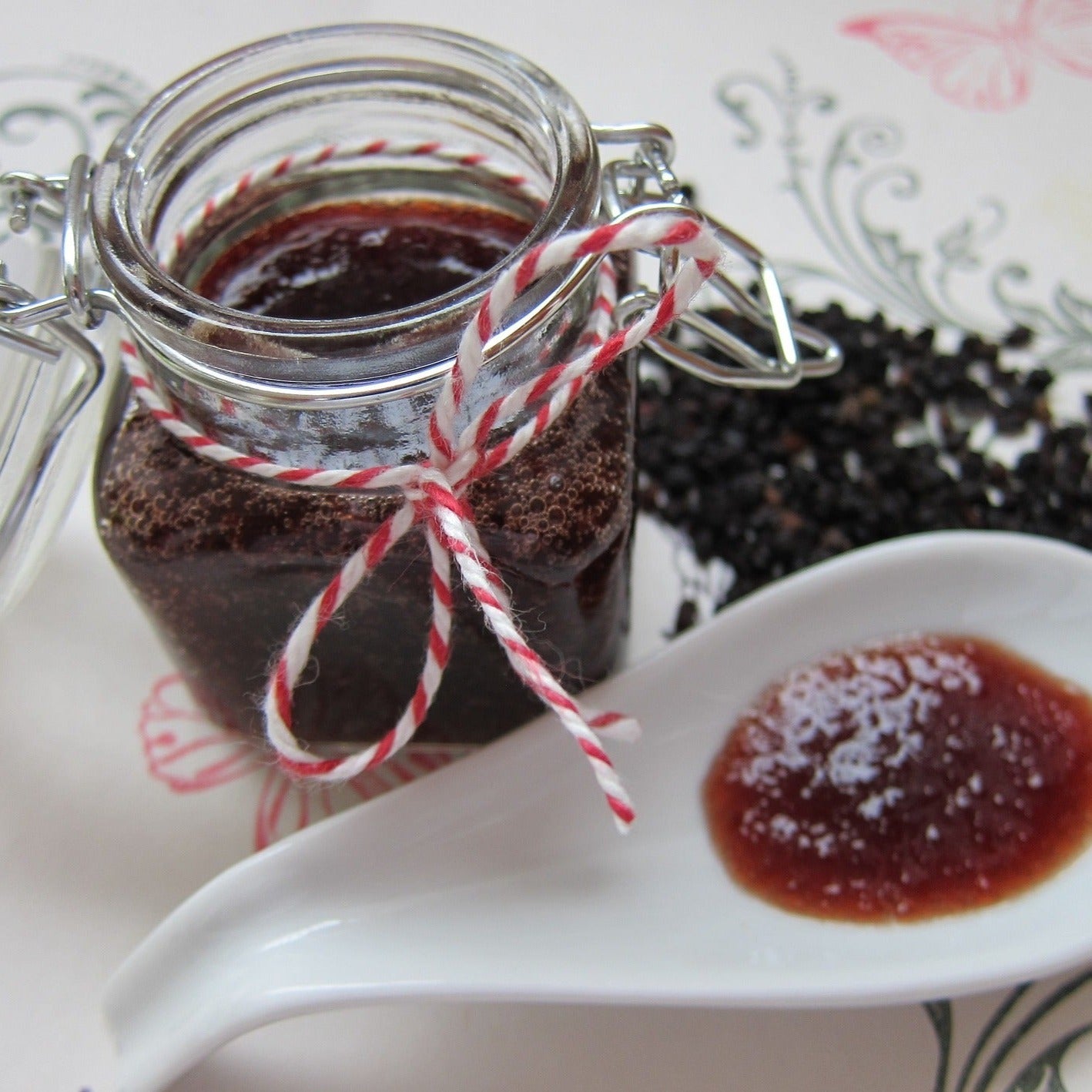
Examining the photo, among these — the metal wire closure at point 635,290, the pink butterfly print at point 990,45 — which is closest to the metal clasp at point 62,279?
the metal wire closure at point 635,290

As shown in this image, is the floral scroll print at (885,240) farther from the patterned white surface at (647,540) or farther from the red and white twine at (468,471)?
the red and white twine at (468,471)

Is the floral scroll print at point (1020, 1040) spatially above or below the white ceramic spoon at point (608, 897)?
below

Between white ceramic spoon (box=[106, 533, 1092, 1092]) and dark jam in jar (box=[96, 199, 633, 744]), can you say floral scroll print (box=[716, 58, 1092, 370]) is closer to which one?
white ceramic spoon (box=[106, 533, 1092, 1092])

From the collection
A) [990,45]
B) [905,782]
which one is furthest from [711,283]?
[990,45]

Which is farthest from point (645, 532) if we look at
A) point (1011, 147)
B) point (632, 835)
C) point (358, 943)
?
point (1011, 147)

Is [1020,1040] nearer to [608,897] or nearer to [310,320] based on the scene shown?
[608,897]

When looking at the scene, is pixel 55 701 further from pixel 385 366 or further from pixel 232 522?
pixel 385 366
